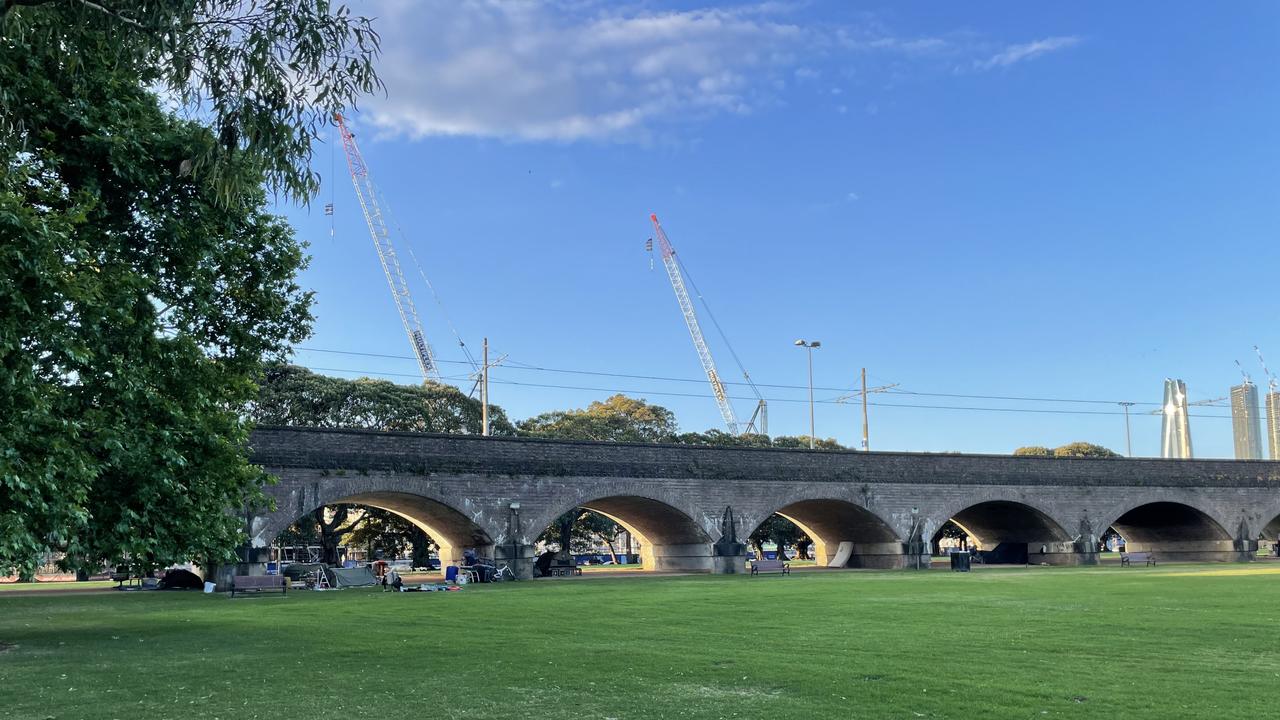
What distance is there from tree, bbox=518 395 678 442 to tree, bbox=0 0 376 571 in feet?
160

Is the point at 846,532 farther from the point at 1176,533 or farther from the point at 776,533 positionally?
the point at 1176,533

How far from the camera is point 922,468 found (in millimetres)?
45969

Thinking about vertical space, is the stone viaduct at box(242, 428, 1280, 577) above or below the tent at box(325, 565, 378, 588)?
above

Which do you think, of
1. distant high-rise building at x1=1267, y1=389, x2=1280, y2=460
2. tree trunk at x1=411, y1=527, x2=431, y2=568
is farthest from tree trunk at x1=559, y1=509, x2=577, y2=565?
Answer: distant high-rise building at x1=1267, y1=389, x2=1280, y2=460

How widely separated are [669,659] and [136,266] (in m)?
9.35

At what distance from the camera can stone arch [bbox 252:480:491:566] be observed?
110ft

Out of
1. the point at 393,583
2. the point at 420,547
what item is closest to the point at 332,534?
the point at 420,547

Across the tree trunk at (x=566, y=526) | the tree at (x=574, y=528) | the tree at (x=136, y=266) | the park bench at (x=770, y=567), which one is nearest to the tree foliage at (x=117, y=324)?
the tree at (x=136, y=266)

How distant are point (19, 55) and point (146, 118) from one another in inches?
80.1

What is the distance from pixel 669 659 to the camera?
11.9 m

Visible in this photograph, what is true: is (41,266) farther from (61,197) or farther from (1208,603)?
(1208,603)

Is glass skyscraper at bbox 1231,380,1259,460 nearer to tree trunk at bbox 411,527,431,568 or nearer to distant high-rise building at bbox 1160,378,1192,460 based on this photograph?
distant high-rise building at bbox 1160,378,1192,460

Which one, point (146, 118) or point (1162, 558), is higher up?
point (146, 118)

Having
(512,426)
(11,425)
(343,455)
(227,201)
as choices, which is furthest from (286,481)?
(512,426)
